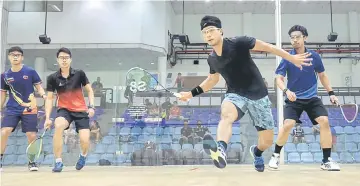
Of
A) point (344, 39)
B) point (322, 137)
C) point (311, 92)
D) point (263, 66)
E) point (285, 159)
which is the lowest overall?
point (285, 159)

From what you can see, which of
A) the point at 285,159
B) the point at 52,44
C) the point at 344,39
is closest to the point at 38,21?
the point at 52,44

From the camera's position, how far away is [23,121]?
468 cm

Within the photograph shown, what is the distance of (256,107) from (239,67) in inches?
13.5

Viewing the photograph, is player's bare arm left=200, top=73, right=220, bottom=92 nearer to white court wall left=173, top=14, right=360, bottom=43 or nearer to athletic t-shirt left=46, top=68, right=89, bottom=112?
athletic t-shirt left=46, top=68, right=89, bottom=112

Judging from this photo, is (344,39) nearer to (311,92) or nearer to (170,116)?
(170,116)

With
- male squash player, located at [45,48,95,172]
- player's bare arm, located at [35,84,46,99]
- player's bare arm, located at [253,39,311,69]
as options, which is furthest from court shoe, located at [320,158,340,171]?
player's bare arm, located at [35,84,46,99]

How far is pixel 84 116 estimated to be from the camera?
4.41 meters

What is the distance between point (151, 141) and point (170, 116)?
0.67 meters

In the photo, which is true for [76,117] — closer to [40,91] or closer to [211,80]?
[40,91]

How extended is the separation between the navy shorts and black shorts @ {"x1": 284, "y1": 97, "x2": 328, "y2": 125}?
2.95 meters

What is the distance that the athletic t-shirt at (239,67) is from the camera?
3008 mm

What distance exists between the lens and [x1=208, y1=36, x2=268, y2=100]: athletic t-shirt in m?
3.01

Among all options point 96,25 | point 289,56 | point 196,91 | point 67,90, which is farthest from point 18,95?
point 96,25

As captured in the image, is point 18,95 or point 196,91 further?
point 18,95
